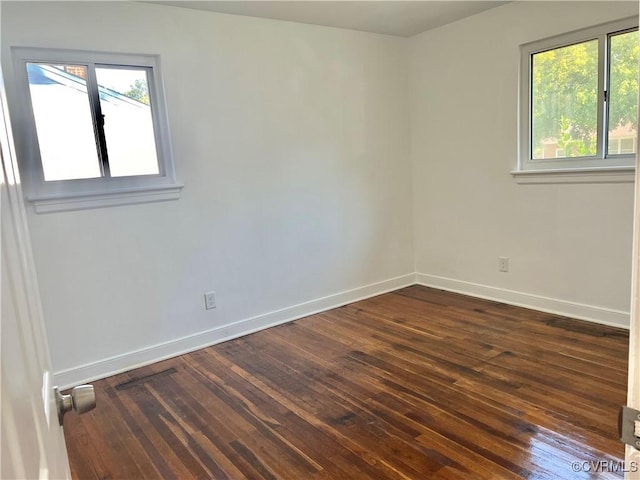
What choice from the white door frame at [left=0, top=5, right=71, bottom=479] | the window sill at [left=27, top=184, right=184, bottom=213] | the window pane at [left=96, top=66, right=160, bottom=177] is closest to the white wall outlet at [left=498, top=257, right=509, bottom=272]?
the window sill at [left=27, top=184, right=184, bottom=213]

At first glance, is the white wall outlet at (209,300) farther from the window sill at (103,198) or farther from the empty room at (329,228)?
the window sill at (103,198)

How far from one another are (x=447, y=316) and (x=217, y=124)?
2.28 meters

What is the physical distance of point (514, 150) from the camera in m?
3.48

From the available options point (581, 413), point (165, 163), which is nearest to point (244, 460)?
point (581, 413)

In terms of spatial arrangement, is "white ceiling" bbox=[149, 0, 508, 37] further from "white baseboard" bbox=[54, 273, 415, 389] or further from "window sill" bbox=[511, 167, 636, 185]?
"white baseboard" bbox=[54, 273, 415, 389]

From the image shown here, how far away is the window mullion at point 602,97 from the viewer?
293 centimetres

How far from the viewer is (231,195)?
10.6ft

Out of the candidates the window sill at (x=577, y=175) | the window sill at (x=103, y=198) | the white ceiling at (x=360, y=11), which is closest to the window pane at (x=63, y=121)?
the window sill at (x=103, y=198)

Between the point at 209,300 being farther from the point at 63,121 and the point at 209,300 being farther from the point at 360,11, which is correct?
the point at 360,11

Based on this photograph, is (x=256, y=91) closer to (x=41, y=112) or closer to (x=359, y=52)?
(x=359, y=52)

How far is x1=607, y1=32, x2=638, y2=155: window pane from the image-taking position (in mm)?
2842

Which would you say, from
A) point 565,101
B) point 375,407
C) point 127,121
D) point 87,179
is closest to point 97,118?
point 127,121

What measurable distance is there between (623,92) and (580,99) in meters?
0.27

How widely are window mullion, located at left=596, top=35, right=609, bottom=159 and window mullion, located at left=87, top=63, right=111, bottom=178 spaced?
329 cm
